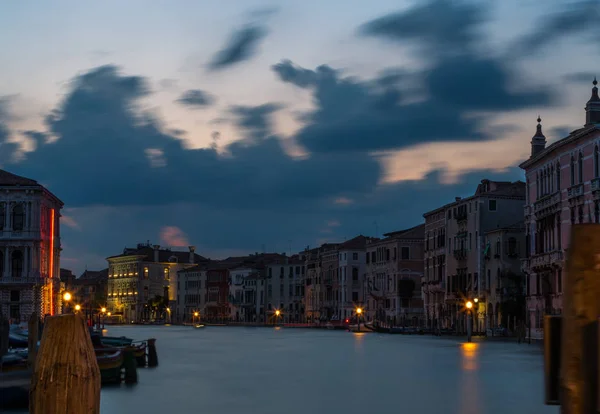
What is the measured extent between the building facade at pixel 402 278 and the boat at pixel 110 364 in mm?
65708

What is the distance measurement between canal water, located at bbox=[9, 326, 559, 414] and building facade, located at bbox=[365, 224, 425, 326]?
46377 millimetres

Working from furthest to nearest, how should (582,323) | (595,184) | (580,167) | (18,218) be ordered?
(18,218) → (580,167) → (595,184) → (582,323)

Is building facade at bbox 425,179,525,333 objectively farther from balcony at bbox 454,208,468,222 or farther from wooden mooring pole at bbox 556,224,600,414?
wooden mooring pole at bbox 556,224,600,414

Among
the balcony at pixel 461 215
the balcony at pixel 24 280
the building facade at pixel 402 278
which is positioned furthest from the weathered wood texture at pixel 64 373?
the building facade at pixel 402 278

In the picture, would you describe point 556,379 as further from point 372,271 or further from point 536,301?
point 372,271

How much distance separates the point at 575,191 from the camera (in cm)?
4781

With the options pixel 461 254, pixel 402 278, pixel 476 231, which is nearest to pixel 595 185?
pixel 476 231

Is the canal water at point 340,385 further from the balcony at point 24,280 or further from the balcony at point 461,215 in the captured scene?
the balcony at point 24,280

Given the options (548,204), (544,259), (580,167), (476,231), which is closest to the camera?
(580,167)

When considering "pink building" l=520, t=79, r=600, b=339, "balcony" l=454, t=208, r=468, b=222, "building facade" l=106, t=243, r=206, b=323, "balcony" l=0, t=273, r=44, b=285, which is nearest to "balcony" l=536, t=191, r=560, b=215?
"pink building" l=520, t=79, r=600, b=339

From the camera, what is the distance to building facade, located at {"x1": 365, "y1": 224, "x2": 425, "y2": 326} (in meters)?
94.4

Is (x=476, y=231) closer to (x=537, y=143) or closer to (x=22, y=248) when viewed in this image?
(x=537, y=143)

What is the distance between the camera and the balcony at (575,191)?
47.2 meters

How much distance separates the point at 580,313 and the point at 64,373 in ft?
6.82
